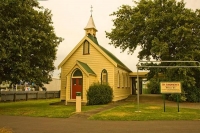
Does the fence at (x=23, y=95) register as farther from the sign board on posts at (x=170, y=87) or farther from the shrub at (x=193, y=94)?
the shrub at (x=193, y=94)

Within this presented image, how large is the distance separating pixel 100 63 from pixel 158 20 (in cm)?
826

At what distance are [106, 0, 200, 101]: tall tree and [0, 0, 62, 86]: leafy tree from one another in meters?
10.6

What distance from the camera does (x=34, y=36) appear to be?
18.7 meters

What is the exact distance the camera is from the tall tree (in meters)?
22.9

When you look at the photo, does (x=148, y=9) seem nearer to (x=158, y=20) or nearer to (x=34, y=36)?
(x=158, y=20)

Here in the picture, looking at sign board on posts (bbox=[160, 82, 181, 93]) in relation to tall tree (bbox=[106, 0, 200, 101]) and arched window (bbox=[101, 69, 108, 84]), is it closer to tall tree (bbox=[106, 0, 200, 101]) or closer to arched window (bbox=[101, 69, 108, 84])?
tall tree (bbox=[106, 0, 200, 101])

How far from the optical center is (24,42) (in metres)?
17.8

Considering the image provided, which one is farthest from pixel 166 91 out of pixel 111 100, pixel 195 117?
pixel 111 100

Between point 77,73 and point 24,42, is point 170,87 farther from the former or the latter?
point 24,42

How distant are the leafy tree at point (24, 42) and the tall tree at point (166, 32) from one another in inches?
419

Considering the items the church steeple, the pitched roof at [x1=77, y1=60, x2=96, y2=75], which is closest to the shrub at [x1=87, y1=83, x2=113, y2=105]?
the pitched roof at [x1=77, y1=60, x2=96, y2=75]

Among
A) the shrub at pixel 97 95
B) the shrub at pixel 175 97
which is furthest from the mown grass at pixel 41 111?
the shrub at pixel 175 97

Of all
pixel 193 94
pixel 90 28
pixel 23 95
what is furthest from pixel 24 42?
pixel 193 94

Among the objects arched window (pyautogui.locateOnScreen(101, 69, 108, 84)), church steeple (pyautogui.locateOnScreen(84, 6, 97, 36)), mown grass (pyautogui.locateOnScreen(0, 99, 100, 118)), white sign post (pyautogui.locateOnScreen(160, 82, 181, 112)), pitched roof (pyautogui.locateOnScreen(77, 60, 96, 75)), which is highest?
church steeple (pyautogui.locateOnScreen(84, 6, 97, 36))
